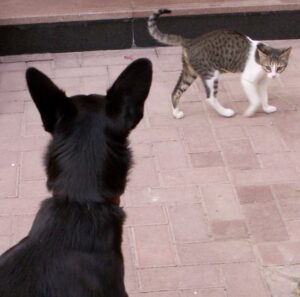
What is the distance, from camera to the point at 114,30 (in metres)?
5.12

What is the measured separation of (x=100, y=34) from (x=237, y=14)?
4.27ft

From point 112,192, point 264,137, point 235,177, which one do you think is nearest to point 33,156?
point 235,177

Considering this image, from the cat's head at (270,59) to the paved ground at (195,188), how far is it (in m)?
0.48

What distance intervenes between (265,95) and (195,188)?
106 cm

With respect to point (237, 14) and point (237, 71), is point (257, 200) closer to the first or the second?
point (237, 71)

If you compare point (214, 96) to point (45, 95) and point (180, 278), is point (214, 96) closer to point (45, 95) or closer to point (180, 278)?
point (180, 278)

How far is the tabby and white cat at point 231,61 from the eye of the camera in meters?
3.88

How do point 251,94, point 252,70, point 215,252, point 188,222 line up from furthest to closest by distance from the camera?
point 251,94 < point 252,70 < point 188,222 < point 215,252

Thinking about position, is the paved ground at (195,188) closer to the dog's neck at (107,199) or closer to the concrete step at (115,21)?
the concrete step at (115,21)

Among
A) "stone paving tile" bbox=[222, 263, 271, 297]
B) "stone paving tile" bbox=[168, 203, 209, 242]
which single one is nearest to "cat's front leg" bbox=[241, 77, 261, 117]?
"stone paving tile" bbox=[168, 203, 209, 242]

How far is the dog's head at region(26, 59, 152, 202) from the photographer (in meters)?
2.01

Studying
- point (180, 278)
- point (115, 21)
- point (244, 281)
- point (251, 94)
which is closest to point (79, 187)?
point (180, 278)

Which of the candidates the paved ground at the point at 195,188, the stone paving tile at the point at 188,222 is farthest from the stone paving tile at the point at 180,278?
the stone paving tile at the point at 188,222

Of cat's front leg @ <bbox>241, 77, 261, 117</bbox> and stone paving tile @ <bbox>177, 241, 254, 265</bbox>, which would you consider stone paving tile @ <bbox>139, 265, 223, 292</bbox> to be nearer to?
stone paving tile @ <bbox>177, 241, 254, 265</bbox>
